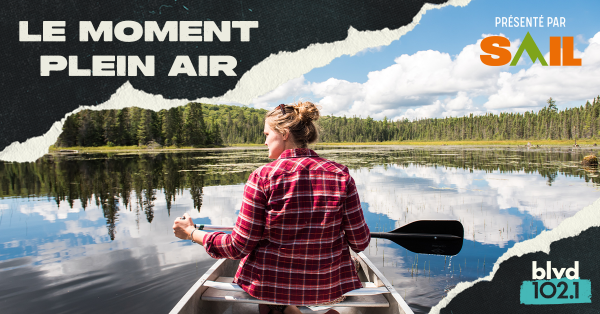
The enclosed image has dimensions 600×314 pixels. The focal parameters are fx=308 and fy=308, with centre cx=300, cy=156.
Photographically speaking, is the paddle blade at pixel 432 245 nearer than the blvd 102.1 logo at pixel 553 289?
Yes

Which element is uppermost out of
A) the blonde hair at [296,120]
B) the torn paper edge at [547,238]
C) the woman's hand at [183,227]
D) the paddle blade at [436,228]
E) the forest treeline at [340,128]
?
the forest treeline at [340,128]

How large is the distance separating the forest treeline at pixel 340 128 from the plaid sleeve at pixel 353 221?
47.9 m

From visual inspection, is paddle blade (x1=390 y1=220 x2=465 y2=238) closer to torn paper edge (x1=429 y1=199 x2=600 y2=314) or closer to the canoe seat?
the canoe seat

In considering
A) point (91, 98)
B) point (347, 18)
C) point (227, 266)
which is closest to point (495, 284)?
point (227, 266)

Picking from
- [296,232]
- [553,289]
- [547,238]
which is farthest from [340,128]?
[296,232]

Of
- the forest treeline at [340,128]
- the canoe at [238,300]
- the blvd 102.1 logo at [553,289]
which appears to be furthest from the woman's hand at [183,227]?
the forest treeline at [340,128]

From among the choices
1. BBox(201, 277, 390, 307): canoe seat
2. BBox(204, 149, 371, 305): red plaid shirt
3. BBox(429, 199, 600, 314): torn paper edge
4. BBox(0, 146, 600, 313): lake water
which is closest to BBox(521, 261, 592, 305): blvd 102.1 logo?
BBox(429, 199, 600, 314): torn paper edge

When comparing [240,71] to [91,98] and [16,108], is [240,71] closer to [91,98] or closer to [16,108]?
[91,98]

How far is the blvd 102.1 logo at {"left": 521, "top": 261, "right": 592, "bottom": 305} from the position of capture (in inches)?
221

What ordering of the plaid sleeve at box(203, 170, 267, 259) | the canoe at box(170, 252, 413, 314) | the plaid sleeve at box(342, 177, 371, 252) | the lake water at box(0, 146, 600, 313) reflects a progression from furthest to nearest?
the lake water at box(0, 146, 600, 313), the canoe at box(170, 252, 413, 314), the plaid sleeve at box(342, 177, 371, 252), the plaid sleeve at box(203, 170, 267, 259)

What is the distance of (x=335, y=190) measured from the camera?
1.61 meters

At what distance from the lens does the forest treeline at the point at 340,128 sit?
55.9 meters

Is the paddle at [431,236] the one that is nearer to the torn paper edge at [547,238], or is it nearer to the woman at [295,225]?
the woman at [295,225]

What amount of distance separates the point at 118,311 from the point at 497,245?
8.03 meters
